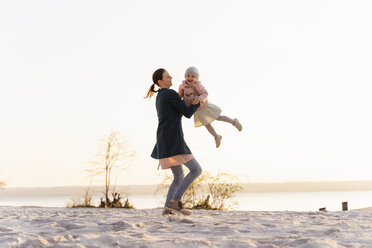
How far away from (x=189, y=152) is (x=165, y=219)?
83 centimetres

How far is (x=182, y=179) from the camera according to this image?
5074mm

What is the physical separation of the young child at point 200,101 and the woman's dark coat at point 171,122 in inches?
8.6

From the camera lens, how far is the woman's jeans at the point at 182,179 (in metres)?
4.92

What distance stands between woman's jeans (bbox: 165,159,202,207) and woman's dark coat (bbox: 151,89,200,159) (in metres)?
0.18

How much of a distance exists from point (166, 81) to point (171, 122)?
54 centimetres

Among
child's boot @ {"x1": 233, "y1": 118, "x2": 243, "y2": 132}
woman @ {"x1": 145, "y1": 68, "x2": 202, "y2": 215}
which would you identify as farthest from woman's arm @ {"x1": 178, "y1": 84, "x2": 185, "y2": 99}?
child's boot @ {"x1": 233, "y1": 118, "x2": 243, "y2": 132}

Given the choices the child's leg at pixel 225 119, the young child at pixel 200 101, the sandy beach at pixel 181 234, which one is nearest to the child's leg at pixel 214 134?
the young child at pixel 200 101

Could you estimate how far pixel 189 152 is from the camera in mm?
4898

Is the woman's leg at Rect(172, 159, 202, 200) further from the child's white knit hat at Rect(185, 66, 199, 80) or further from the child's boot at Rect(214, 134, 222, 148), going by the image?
the child's white knit hat at Rect(185, 66, 199, 80)

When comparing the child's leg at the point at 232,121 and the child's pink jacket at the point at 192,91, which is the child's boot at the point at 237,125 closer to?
the child's leg at the point at 232,121

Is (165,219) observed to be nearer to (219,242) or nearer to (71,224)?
(71,224)

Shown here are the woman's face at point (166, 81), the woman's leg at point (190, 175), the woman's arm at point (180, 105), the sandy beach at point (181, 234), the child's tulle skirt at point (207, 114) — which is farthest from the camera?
the child's tulle skirt at point (207, 114)

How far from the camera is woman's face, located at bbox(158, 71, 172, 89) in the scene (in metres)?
5.07

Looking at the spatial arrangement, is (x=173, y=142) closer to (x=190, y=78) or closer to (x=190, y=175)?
(x=190, y=175)
